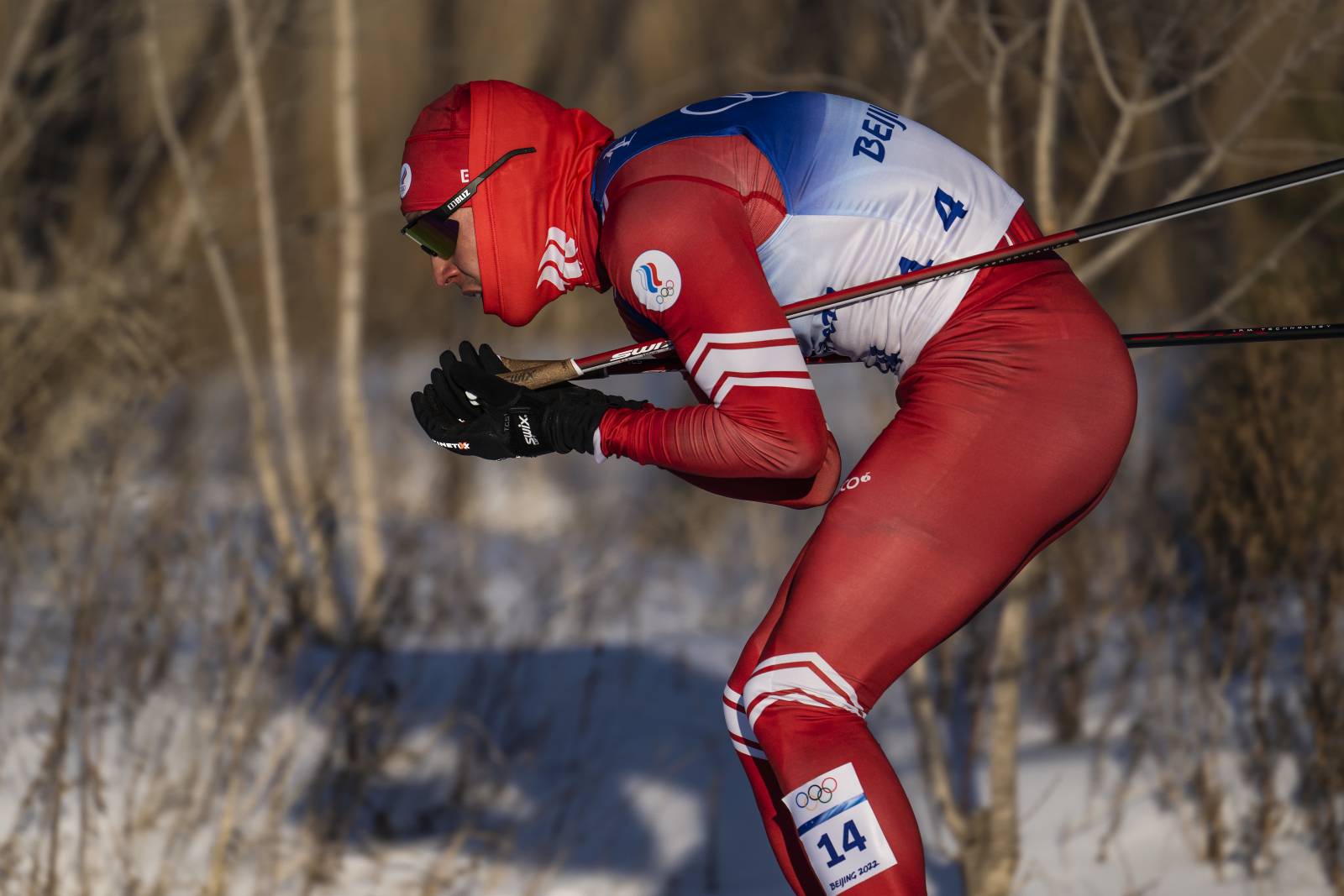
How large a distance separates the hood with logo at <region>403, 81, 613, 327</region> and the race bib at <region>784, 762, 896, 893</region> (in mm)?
913

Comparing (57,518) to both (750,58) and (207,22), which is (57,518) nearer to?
(750,58)

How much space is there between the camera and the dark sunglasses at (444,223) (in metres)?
2.44

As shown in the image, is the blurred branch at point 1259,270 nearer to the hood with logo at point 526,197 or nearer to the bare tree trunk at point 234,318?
the hood with logo at point 526,197

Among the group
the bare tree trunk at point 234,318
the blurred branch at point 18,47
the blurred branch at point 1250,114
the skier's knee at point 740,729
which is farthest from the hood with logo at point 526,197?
the blurred branch at point 18,47

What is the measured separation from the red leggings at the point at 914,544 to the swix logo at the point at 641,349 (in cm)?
38

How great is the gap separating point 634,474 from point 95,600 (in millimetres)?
6388

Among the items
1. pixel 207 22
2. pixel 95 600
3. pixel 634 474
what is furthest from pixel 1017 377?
pixel 207 22

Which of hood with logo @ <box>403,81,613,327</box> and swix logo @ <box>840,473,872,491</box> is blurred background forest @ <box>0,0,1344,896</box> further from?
swix logo @ <box>840,473,872,491</box>

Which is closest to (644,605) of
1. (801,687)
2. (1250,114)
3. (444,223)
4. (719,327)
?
(1250,114)

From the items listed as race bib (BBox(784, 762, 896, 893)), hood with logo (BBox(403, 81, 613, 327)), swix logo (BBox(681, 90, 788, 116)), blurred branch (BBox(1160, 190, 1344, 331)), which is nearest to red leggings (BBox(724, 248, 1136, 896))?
race bib (BBox(784, 762, 896, 893))

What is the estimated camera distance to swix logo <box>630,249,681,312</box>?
2.11 metres

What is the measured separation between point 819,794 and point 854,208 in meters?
0.90

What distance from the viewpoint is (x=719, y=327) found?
209 centimetres

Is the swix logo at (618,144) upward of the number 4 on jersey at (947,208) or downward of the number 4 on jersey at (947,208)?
upward
